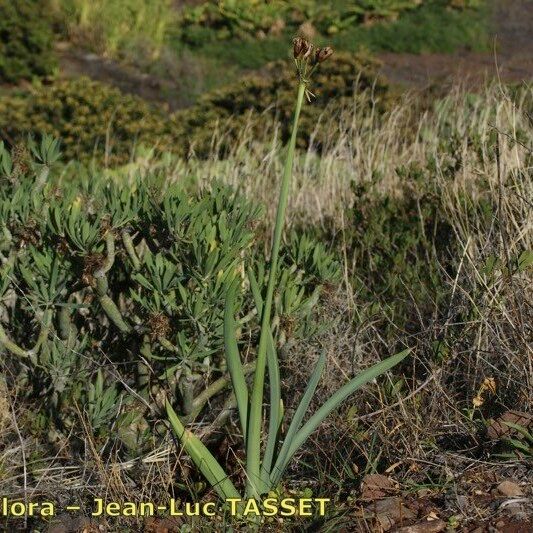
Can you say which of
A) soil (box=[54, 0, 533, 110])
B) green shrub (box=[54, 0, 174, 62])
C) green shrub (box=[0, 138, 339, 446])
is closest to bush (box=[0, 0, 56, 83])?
soil (box=[54, 0, 533, 110])

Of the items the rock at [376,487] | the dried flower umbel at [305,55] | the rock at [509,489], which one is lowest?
the rock at [376,487]

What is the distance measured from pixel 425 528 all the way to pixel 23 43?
1022cm

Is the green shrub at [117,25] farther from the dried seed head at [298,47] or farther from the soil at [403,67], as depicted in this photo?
the dried seed head at [298,47]

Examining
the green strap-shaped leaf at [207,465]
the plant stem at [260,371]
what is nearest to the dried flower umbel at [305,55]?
the plant stem at [260,371]

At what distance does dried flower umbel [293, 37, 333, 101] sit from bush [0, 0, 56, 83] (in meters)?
9.81

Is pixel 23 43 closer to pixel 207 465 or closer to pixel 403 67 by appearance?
pixel 403 67

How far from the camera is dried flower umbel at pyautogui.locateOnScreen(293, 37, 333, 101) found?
2.20 meters

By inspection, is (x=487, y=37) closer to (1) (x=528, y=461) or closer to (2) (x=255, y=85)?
(2) (x=255, y=85)

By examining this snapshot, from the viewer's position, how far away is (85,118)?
28.6 ft

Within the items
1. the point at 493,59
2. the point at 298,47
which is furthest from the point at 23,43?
the point at 298,47

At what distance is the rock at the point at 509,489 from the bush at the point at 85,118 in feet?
20.5

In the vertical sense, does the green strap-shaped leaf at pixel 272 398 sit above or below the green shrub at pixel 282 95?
above

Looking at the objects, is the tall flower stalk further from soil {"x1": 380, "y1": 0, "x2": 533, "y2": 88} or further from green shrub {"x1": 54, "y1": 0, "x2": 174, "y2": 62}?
green shrub {"x1": 54, "y1": 0, "x2": 174, "y2": 62}

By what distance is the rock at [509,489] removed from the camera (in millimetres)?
2738
